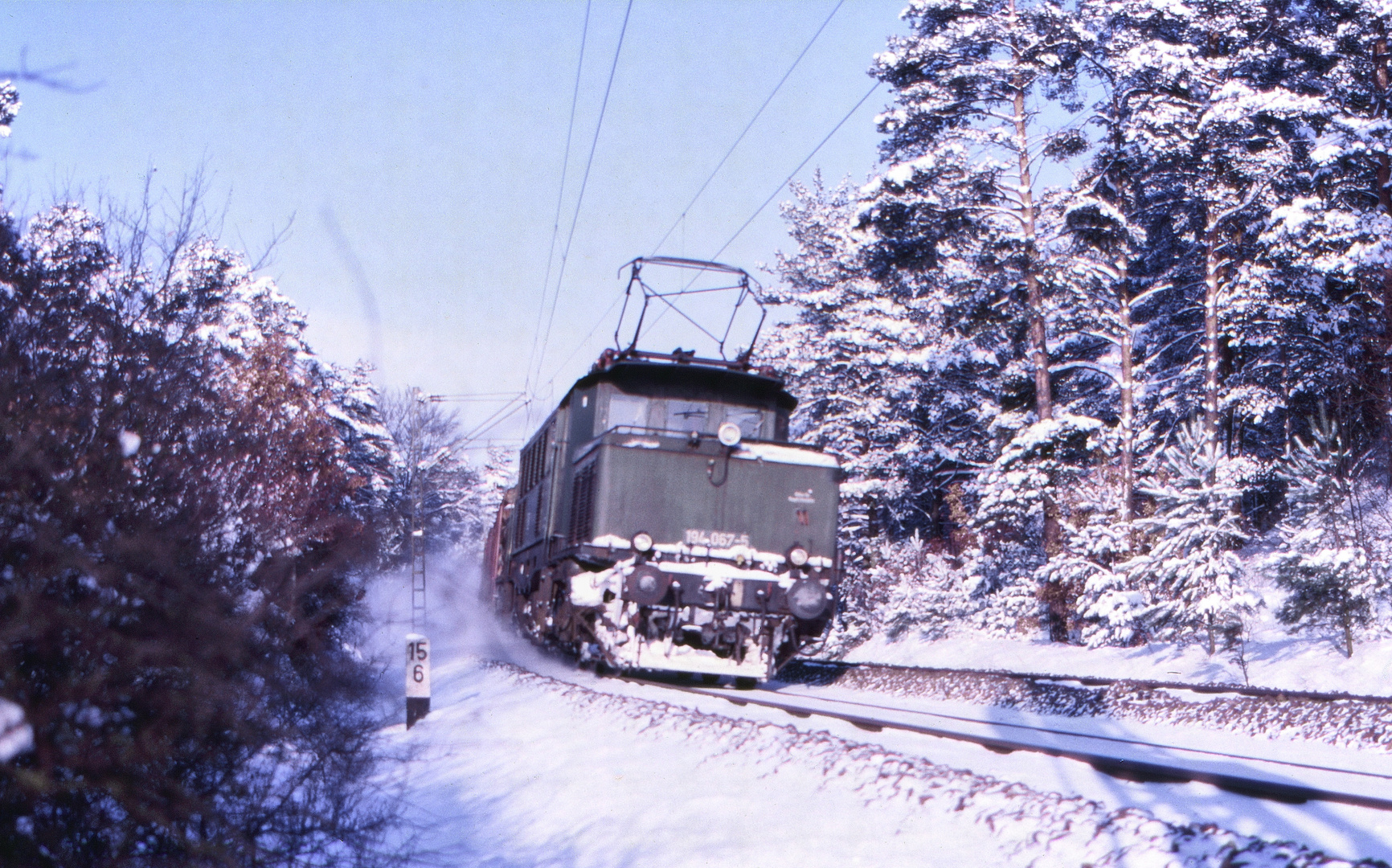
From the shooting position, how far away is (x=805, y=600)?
43.3 feet

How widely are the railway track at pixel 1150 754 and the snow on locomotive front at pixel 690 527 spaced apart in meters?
0.87

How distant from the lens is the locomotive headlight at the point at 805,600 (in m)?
13.1

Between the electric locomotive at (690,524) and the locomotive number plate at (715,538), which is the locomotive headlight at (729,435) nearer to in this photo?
the electric locomotive at (690,524)

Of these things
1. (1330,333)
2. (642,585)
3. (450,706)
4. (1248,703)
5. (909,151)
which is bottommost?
(450,706)

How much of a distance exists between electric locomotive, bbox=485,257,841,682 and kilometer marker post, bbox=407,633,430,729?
180 centimetres

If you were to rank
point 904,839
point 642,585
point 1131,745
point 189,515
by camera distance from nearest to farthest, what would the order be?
point 189,515
point 904,839
point 1131,745
point 642,585

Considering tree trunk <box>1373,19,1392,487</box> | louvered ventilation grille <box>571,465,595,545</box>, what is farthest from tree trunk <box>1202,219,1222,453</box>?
louvered ventilation grille <box>571,465,595,545</box>

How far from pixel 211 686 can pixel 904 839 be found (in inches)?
129

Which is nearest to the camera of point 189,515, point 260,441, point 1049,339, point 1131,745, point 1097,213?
point 189,515

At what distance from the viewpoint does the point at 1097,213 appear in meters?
20.5

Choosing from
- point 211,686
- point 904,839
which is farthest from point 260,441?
point 904,839

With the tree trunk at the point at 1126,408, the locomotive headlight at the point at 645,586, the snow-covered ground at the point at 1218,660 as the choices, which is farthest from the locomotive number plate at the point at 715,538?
the tree trunk at the point at 1126,408

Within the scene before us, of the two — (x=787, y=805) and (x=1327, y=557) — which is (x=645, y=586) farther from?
(x=1327, y=557)

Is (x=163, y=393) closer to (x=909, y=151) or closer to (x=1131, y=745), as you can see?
(x=1131, y=745)
